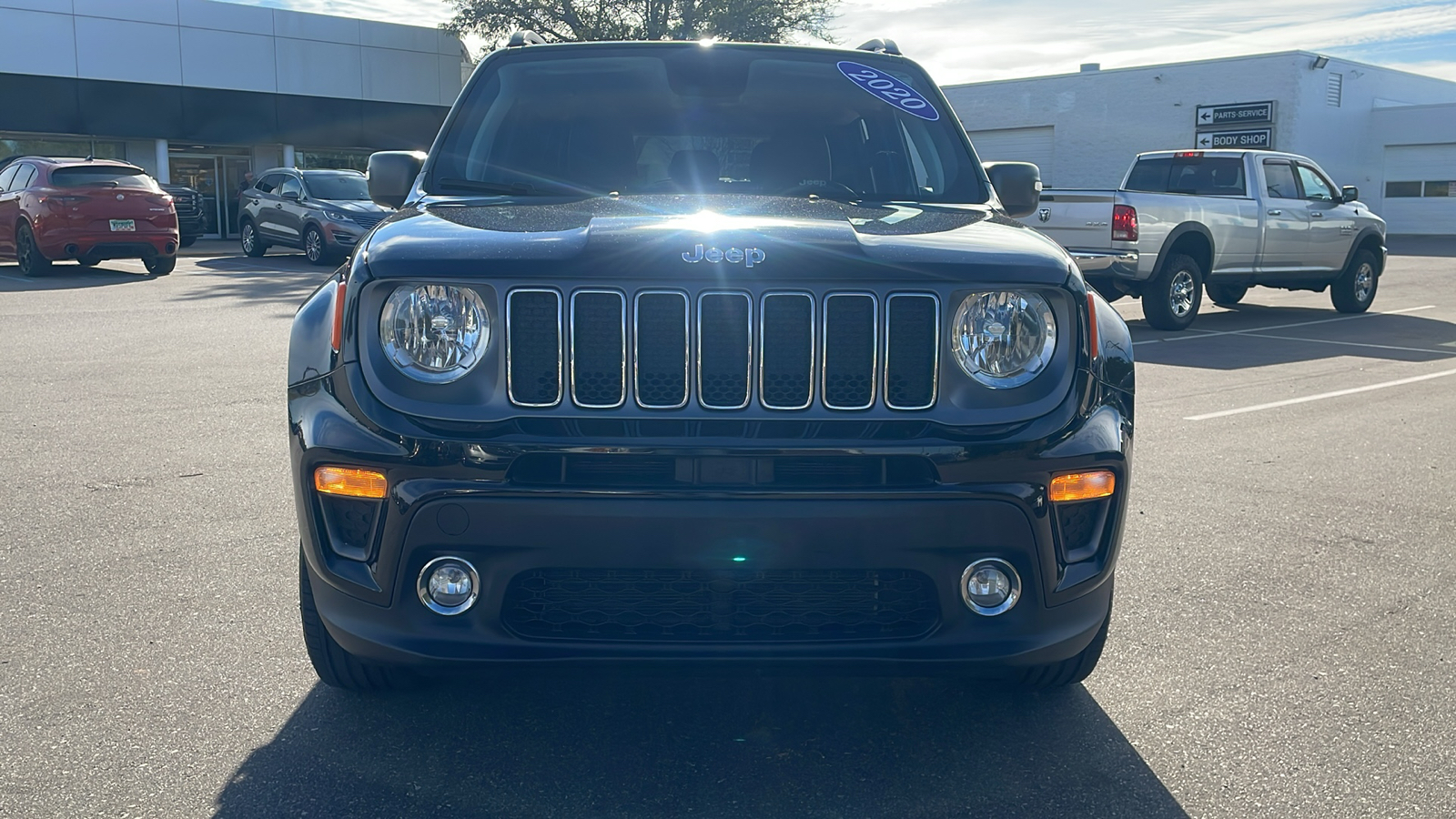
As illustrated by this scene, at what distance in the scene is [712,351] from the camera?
2754mm

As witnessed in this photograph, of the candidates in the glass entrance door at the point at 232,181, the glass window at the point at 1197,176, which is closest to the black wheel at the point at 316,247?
the glass window at the point at 1197,176

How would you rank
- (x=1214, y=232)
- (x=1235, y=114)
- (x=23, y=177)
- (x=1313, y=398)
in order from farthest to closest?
(x=1235, y=114) < (x=23, y=177) < (x=1214, y=232) < (x=1313, y=398)

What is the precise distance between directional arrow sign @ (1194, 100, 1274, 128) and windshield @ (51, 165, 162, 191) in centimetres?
3162

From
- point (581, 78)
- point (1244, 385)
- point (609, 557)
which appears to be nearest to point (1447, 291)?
point (1244, 385)

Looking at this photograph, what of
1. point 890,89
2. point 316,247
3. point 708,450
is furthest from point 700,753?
point 316,247

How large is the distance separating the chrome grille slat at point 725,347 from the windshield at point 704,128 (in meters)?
1.16

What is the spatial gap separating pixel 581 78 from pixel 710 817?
99.0 inches

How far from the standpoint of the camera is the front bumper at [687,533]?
2.61m

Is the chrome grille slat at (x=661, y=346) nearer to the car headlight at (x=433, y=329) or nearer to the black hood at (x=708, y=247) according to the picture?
the black hood at (x=708, y=247)

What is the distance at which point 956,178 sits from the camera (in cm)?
416

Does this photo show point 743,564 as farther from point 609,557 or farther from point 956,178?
point 956,178

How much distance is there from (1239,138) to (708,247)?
132 ft

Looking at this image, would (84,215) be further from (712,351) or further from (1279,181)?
(712,351)

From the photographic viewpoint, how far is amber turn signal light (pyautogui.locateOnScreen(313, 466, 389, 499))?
2.68 metres
